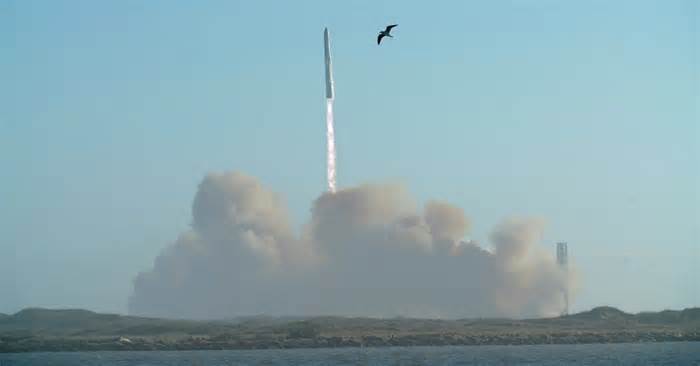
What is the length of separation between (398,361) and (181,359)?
41.3 m

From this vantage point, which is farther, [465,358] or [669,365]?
[465,358]

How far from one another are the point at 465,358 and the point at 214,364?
135 feet

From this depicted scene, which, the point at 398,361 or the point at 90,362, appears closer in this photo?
the point at 398,361

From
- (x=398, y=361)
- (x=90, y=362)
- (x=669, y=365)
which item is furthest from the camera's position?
(x=90, y=362)

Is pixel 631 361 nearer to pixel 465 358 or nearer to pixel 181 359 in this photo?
pixel 465 358

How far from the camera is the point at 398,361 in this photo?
17825cm

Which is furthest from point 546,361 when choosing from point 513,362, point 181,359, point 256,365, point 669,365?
point 181,359

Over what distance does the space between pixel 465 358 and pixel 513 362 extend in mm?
15595

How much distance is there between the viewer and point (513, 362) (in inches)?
6845

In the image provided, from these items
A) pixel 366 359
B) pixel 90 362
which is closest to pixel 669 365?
pixel 366 359

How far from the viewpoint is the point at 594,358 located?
18612 centimetres

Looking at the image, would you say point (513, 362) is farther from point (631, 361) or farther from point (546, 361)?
point (631, 361)

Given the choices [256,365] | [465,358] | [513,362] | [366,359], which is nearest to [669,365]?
[513,362]

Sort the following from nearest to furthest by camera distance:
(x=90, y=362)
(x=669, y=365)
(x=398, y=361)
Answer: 1. (x=669, y=365)
2. (x=398, y=361)
3. (x=90, y=362)
